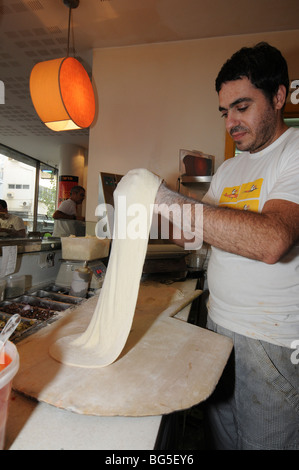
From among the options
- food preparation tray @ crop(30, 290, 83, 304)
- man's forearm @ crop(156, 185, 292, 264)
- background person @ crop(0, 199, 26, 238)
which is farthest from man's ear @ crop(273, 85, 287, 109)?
background person @ crop(0, 199, 26, 238)

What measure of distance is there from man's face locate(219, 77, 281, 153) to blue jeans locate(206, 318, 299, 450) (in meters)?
0.83

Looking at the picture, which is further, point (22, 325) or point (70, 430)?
point (22, 325)

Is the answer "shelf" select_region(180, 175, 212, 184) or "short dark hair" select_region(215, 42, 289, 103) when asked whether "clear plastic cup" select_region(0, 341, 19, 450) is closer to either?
"short dark hair" select_region(215, 42, 289, 103)

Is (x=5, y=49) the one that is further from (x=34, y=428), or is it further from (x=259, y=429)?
(x=259, y=429)

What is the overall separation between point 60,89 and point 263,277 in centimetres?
176

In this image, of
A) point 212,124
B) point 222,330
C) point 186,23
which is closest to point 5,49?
point 186,23

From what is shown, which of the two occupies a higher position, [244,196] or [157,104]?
[157,104]

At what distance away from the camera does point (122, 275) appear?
3.21 feet

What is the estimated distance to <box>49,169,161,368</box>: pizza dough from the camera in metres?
0.92

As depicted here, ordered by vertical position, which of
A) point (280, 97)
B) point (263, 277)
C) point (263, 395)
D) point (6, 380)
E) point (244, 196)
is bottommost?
point (263, 395)

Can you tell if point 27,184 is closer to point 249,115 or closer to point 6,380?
point 249,115

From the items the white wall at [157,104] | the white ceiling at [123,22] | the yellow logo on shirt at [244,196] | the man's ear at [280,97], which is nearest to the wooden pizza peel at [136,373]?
the yellow logo on shirt at [244,196]

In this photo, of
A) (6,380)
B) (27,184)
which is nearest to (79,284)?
(6,380)

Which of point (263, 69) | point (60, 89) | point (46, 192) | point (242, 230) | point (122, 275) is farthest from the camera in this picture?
point (46, 192)
